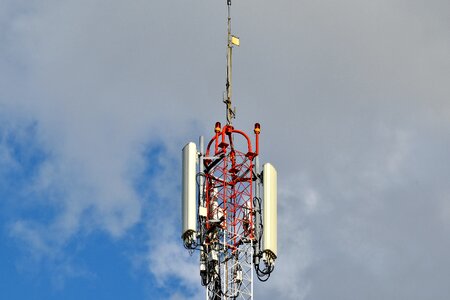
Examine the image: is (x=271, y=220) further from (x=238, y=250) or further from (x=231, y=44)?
(x=231, y=44)

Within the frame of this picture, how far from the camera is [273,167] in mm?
188000

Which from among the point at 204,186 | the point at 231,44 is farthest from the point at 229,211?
the point at 231,44

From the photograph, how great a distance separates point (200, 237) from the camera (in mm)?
183625

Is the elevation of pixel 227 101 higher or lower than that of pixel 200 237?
higher

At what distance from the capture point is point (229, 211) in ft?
611

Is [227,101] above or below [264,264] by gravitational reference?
above

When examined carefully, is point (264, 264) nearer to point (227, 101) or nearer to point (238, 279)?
Answer: point (238, 279)

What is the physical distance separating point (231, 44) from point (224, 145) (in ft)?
39.5

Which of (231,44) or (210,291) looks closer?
(210,291)

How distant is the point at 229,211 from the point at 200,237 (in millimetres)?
4007

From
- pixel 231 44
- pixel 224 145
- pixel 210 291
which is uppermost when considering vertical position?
pixel 231 44

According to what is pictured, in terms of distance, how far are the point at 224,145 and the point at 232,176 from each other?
8.45ft

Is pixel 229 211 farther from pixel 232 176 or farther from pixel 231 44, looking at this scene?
pixel 231 44

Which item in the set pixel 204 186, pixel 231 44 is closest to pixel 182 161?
pixel 204 186
